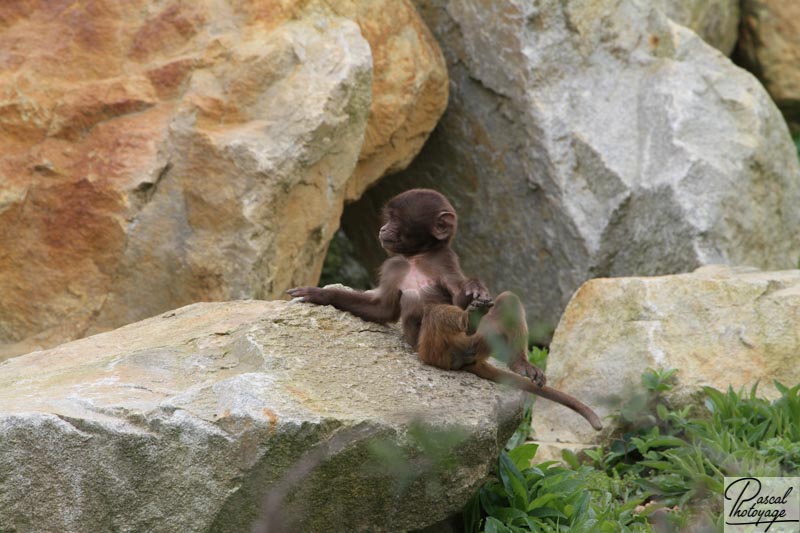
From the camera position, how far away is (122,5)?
7609 mm

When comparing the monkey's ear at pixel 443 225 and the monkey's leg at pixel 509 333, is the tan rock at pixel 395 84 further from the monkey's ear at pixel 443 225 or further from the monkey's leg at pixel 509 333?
the monkey's leg at pixel 509 333

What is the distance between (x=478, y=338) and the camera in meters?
5.17

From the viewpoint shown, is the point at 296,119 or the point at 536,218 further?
the point at 536,218

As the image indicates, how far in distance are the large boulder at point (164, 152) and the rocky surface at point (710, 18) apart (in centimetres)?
365

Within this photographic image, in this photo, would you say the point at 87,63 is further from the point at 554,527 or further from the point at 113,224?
the point at 554,527

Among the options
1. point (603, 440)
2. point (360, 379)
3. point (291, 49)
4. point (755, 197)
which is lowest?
point (603, 440)

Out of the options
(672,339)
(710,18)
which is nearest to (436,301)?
(672,339)

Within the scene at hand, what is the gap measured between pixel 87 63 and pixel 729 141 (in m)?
4.52

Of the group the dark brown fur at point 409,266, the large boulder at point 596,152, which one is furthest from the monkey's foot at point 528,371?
the large boulder at point 596,152

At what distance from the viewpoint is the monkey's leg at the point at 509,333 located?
522 centimetres

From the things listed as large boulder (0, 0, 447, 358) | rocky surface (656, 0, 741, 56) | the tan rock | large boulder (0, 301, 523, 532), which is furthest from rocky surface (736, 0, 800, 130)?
large boulder (0, 301, 523, 532)

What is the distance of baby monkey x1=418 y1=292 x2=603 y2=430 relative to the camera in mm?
5172

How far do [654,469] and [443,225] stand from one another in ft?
5.56

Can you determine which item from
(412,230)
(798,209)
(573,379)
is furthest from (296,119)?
(798,209)
